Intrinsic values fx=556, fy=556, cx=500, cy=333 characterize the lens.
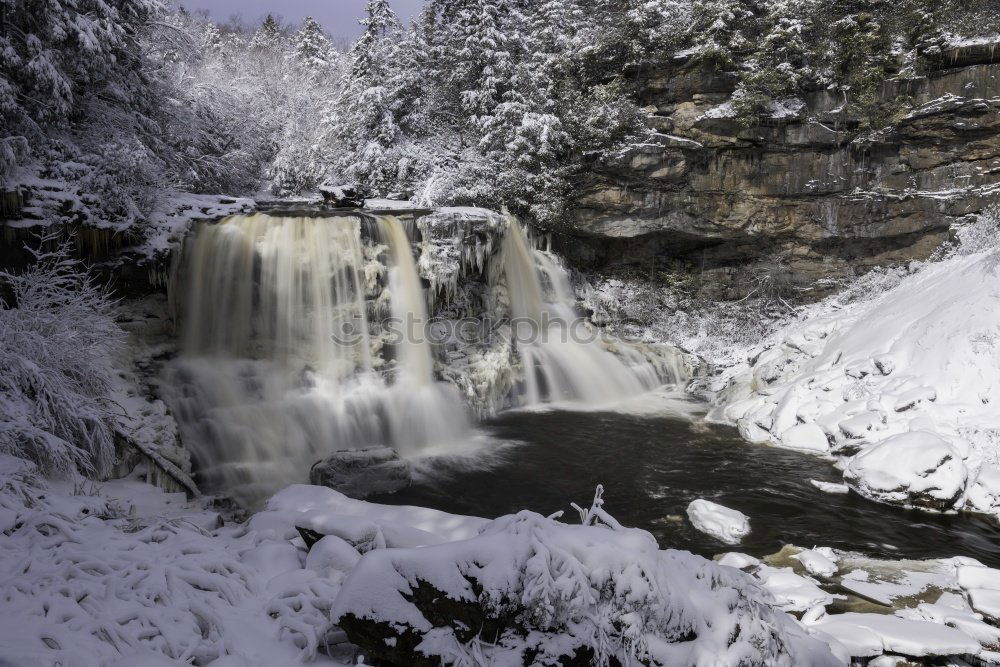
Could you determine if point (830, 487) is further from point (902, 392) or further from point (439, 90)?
point (439, 90)

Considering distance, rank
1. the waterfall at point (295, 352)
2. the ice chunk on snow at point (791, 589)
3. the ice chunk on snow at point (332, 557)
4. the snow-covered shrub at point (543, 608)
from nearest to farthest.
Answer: the snow-covered shrub at point (543, 608), the ice chunk on snow at point (332, 557), the ice chunk on snow at point (791, 589), the waterfall at point (295, 352)

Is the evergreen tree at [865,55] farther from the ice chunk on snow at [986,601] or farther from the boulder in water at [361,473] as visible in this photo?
the boulder in water at [361,473]

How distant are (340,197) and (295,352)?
559 centimetres

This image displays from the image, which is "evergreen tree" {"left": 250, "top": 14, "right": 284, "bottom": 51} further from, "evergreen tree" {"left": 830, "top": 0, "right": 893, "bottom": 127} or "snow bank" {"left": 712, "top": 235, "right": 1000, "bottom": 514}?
"snow bank" {"left": 712, "top": 235, "right": 1000, "bottom": 514}

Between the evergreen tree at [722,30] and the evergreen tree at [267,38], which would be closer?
the evergreen tree at [722,30]

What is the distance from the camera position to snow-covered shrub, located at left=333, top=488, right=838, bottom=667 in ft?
10.0

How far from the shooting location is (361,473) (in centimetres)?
832

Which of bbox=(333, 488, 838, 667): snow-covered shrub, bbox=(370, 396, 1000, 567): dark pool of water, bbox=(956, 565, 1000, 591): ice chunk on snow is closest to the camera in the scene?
bbox=(333, 488, 838, 667): snow-covered shrub

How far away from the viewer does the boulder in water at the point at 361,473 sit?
8.18 meters

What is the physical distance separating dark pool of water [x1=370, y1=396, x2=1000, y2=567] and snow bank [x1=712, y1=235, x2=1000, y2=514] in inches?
18.4

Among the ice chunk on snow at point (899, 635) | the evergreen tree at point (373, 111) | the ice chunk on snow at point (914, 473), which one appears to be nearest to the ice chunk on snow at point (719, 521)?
the ice chunk on snow at point (914, 473)

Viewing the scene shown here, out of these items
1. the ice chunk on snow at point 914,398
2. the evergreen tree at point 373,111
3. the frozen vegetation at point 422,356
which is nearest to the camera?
the frozen vegetation at point 422,356

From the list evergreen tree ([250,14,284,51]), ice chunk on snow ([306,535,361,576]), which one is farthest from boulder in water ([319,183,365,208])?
evergreen tree ([250,14,284,51])

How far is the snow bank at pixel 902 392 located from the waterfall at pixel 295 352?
6.81m
